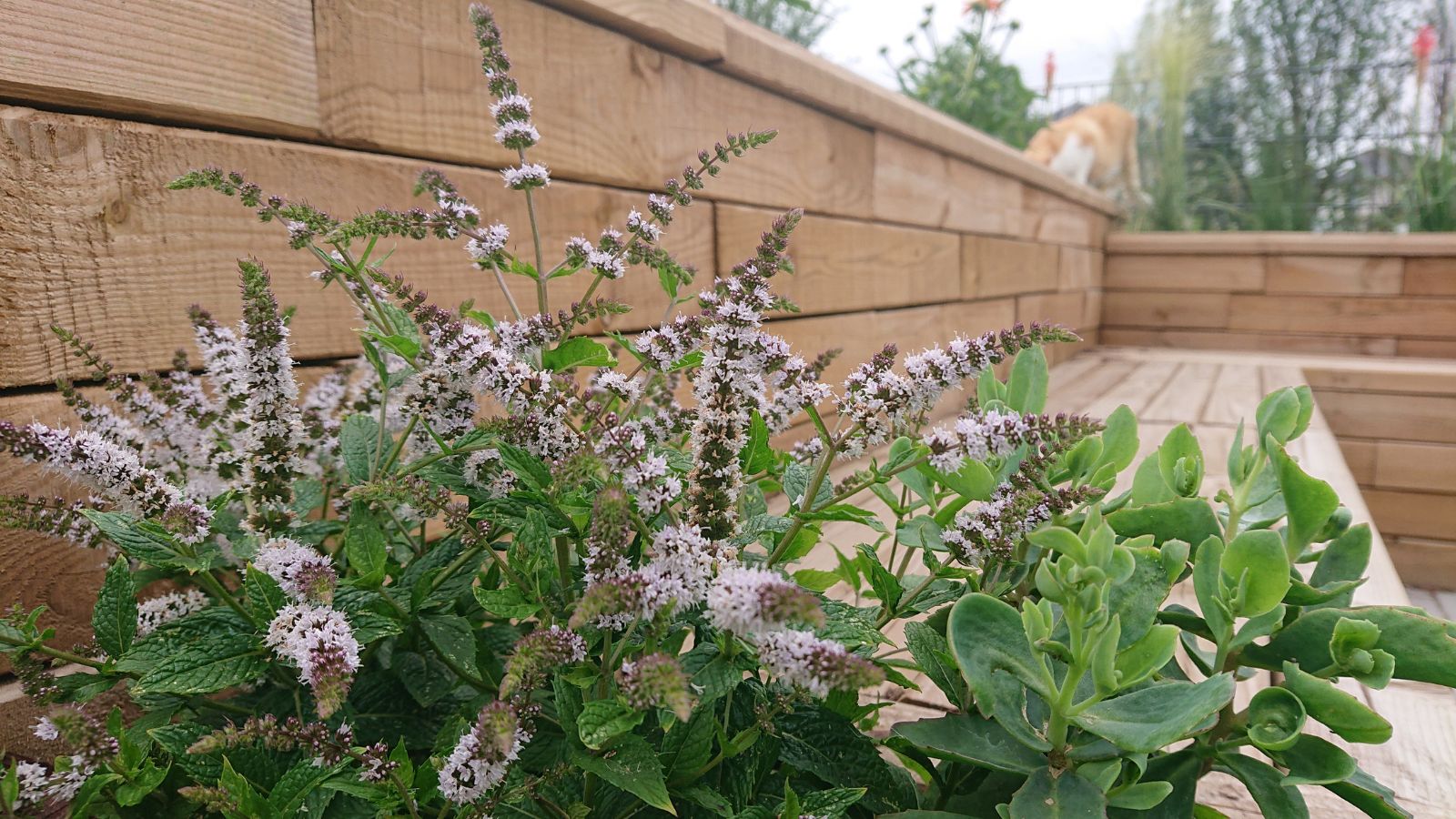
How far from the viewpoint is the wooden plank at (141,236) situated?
764 mm

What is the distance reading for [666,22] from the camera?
4.73 ft

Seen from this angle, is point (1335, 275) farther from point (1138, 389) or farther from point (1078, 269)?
point (1138, 389)

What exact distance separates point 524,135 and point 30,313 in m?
0.47

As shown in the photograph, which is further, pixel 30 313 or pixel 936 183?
pixel 936 183

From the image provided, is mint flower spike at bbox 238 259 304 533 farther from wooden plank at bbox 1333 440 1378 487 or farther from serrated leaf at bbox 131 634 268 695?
wooden plank at bbox 1333 440 1378 487

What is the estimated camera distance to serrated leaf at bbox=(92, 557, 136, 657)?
58 cm

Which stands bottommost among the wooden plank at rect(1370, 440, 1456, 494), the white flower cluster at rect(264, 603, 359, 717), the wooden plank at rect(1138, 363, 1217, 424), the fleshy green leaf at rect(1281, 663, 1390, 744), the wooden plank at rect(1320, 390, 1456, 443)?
the wooden plank at rect(1370, 440, 1456, 494)

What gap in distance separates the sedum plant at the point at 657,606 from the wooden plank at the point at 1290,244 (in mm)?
4245

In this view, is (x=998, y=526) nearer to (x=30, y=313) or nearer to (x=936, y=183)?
(x=30, y=313)

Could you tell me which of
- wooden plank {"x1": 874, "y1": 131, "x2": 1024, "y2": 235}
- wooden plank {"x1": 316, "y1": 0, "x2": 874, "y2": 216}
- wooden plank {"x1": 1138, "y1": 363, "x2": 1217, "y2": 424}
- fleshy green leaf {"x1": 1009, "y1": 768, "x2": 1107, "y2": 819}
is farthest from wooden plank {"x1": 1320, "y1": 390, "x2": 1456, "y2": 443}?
fleshy green leaf {"x1": 1009, "y1": 768, "x2": 1107, "y2": 819}

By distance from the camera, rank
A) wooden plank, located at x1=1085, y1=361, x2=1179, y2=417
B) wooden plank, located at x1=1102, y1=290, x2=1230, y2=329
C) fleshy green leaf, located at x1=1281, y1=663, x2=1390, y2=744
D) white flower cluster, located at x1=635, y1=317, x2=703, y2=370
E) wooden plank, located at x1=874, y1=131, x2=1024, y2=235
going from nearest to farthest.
Answer: fleshy green leaf, located at x1=1281, y1=663, x2=1390, y2=744 < white flower cluster, located at x1=635, y1=317, x2=703, y2=370 < wooden plank, located at x1=874, y1=131, x2=1024, y2=235 < wooden plank, located at x1=1085, y1=361, x2=1179, y2=417 < wooden plank, located at x1=1102, y1=290, x2=1230, y2=329

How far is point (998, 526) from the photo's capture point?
0.57 m

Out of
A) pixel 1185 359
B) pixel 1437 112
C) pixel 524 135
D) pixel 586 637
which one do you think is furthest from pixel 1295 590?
pixel 1437 112

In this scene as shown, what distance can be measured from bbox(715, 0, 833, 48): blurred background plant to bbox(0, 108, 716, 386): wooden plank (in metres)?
2.89
